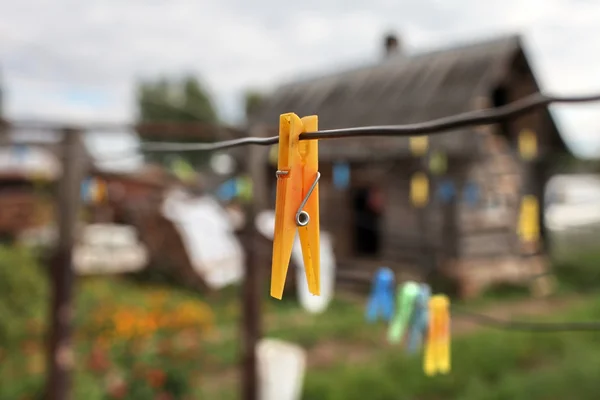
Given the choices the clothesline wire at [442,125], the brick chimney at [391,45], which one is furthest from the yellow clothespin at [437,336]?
the brick chimney at [391,45]

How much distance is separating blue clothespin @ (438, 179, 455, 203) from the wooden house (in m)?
0.03

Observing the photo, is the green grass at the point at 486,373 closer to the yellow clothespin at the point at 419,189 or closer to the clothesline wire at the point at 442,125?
the yellow clothespin at the point at 419,189

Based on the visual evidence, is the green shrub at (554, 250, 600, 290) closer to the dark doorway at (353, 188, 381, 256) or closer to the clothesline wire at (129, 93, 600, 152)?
the dark doorway at (353, 188, 381, 256)

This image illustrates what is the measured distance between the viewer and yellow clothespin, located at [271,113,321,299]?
711mm

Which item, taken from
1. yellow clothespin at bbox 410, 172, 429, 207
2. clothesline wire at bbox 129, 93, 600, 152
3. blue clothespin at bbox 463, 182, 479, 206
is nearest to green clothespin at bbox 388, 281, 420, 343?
clothesline wire at bbox 129, 93, 600, 152

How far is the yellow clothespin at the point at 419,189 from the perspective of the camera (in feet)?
23.1

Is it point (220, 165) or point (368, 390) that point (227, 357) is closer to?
point (368, 390)

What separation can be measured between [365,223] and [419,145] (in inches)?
121

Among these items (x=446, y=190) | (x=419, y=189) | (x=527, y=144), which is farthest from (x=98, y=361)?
(x=527, y=144)

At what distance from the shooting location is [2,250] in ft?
14.2

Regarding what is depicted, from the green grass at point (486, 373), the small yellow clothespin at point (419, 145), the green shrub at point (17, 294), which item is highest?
the small yellow clothespin at point (419, 145)

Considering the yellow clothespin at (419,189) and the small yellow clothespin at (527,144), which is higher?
the small yellow clothespin at (527,144)

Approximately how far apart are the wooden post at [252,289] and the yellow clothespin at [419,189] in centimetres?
440

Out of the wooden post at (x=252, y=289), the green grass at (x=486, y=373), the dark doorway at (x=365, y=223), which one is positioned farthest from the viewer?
the dark doorway at (x=365, y=223)
